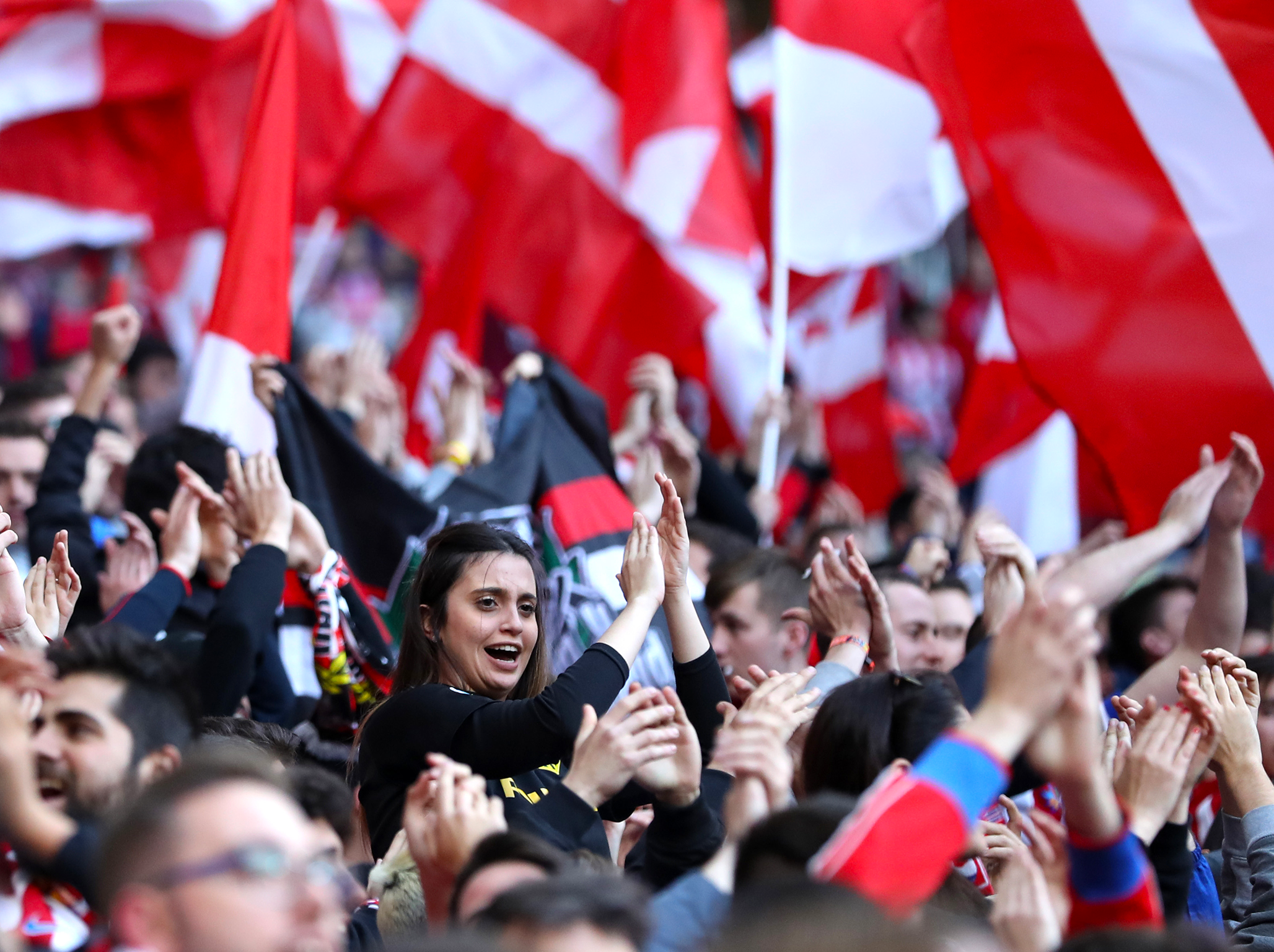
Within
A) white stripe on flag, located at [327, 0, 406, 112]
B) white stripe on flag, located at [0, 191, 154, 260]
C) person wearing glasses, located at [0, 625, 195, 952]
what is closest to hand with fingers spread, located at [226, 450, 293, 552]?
person wearing glasses, located at [0, 625, 195, 952]

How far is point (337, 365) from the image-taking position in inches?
286

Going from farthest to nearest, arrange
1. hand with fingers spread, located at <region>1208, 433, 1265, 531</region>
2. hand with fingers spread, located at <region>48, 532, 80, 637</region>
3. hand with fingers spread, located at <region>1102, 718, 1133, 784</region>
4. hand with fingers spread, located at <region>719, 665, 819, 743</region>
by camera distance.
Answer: hand with fingers spread, located at <region>1208, 433, 1265, 531</region>, hand with fingers spread, located at <region>48, 532, 80, 637</region>, hand with fingers spread, located at <region>1102, 718, 1133, 784</region>, hand with fingers spread, located at <region>719, 665, 819, 743</region>

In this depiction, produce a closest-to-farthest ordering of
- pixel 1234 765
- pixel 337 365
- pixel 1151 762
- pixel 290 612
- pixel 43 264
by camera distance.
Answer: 1. pixel 1151 762
2. pixel 1234 765
3. pixel 290 612
4. pixel 337 365
5. pixel 43 264

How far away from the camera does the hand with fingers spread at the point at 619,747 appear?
293 cm

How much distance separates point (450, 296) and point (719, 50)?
175cm

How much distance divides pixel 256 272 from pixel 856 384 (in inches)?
138

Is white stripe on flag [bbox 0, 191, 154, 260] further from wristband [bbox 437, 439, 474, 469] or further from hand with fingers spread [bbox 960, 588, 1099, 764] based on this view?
hand with fingers spread [bbox 960, 588, 1099, 764]

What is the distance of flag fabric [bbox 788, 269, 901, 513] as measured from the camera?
26.3ft

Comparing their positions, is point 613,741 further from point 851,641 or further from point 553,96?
point 553,96

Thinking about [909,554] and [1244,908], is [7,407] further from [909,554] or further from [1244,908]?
[1244,908]

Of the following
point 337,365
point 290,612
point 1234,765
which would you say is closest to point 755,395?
point 337,365

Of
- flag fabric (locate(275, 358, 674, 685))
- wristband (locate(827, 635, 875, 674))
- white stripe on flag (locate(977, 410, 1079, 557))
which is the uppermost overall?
wristband (locate(827, 635, 875, 674))

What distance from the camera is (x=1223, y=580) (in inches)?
178

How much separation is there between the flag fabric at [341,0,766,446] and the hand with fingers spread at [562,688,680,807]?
4177mm
